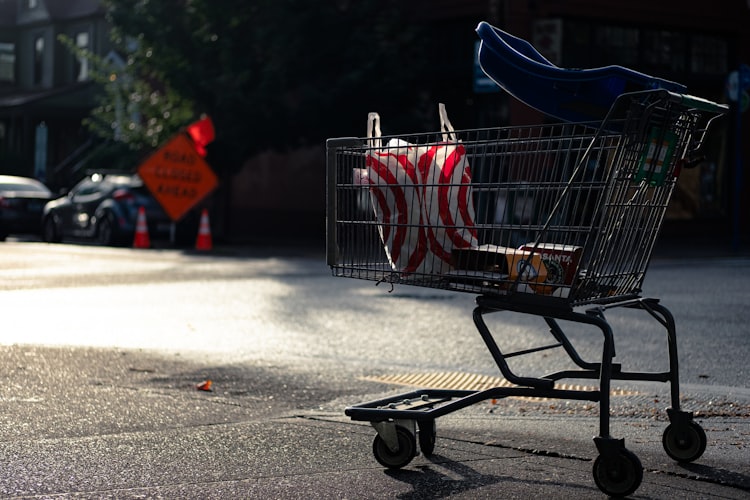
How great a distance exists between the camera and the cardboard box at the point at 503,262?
16.3 feet

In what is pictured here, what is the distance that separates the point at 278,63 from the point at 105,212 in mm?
4283

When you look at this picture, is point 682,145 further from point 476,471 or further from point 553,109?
point 476,471

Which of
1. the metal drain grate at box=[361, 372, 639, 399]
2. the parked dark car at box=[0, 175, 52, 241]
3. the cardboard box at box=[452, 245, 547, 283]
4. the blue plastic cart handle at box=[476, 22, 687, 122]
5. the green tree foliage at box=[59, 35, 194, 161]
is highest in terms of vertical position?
the green tree foliage at box=[59, 35, 194, 161]

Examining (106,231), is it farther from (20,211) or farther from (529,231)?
(529,231)

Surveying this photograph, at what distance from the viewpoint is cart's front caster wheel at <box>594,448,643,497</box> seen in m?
4.64

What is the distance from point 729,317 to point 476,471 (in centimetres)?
682

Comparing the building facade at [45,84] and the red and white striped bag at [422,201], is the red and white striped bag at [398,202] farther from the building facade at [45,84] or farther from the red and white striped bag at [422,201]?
the building facade at [45,84]

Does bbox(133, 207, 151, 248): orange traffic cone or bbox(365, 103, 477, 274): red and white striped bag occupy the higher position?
bbox(365, 103, 477, 274): red and white striped bag

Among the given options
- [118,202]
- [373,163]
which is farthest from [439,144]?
[118,202]

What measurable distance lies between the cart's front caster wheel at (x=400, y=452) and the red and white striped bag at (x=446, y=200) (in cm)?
70

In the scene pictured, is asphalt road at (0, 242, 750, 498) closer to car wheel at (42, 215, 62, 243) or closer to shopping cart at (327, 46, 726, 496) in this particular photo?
shopping cart at (327, 46, 726, 496)


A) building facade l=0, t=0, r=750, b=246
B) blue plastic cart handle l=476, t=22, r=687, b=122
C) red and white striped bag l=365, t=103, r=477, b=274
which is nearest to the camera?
blue plastic cart handle l=476, t=22, r=687, b=122

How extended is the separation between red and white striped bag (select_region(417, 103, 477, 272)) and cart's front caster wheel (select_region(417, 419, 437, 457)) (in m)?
0.67

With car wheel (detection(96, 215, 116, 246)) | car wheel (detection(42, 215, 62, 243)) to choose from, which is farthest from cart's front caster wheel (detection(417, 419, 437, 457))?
car wheel (detection(42, 215, 62, 243))
